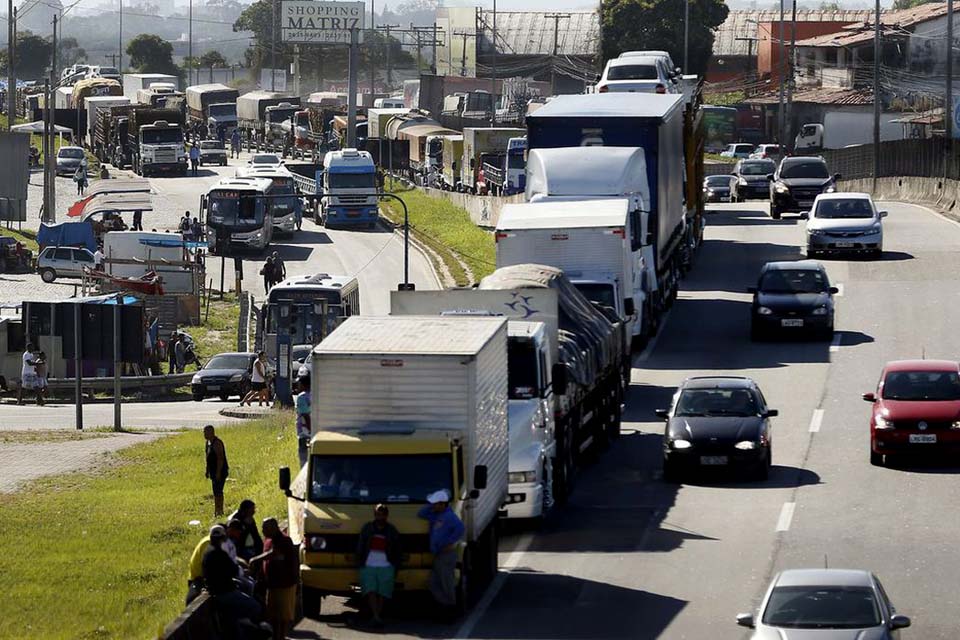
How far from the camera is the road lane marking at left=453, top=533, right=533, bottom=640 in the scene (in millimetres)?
18494

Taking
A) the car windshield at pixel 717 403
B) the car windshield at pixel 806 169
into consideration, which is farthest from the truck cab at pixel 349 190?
the car windshield at pixel 717 403

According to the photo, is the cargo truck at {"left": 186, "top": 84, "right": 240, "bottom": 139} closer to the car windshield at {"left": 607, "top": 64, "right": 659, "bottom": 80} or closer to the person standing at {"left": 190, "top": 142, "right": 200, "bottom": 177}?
the person standing at {"left": 190, "top": 142, "right": 200, "bottom": 177}

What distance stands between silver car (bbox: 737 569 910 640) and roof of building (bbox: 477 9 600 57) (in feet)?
485

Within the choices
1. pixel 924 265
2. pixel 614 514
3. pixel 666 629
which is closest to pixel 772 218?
pixel 924 265

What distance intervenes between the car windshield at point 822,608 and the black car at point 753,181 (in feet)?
190

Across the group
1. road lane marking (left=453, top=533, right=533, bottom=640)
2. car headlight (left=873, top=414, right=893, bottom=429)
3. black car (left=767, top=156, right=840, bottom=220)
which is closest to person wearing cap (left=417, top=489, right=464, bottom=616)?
road lane marking (left=453, top=533, right=533, bottom=640)

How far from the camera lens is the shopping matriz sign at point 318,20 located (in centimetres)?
16225

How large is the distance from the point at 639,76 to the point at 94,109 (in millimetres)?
72526

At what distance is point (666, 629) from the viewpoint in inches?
720

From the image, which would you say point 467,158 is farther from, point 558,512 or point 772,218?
point 558,512

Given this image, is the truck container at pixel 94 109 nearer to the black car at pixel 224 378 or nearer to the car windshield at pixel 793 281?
the black car at pixel 224 378

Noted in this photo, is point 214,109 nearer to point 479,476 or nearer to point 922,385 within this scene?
point 922,385

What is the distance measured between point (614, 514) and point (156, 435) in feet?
48.3

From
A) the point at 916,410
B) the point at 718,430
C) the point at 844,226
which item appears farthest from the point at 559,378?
the point at 844,226
